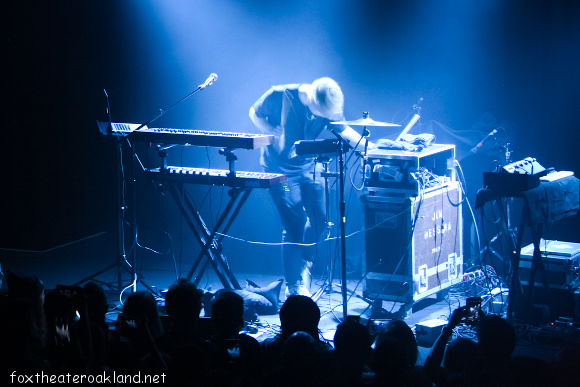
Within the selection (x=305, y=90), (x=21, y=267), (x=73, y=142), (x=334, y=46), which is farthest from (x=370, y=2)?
(x=21, y=267)

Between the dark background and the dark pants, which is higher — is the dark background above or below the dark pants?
above

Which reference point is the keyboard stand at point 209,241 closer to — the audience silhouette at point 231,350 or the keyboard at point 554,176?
the audience silhouette at point 231,350

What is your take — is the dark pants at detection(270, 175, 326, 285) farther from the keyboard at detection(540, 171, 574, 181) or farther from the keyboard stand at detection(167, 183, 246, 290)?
the keyboard at detection(540, 171, 574, 181)

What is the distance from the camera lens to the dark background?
687cm

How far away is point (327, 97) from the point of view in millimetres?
5734

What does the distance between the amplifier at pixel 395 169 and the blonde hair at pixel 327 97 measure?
529 millimetres

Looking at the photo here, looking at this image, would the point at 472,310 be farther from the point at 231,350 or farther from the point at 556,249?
the point at 556,249

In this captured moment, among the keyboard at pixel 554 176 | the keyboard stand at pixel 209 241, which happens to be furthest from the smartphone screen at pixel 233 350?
the keyboard at pixel 554 176

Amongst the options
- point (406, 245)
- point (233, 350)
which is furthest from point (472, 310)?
point (406, 245)

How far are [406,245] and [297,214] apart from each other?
1.12 meters

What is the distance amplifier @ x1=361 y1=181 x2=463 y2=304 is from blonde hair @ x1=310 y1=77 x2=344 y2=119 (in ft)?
2.84

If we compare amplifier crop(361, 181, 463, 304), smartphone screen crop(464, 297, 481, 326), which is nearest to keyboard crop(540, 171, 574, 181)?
amplifier crop(361, 181, 463, 304)

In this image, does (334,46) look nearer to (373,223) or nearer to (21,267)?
(373,223)

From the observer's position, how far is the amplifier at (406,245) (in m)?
5.59
